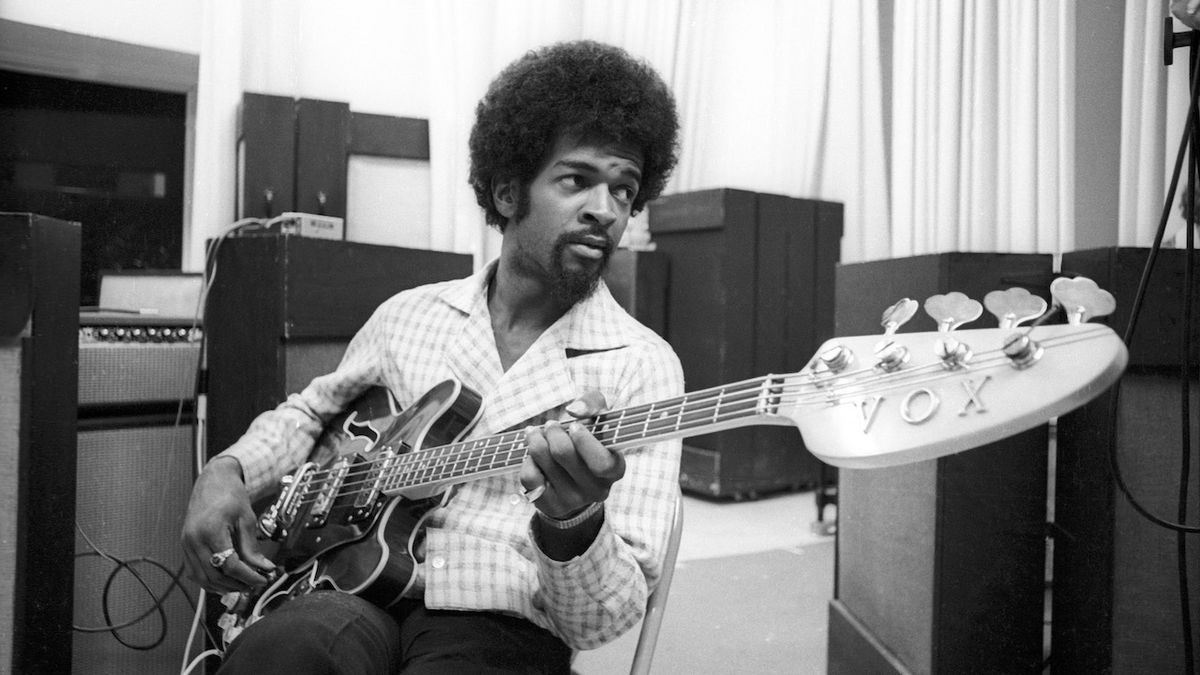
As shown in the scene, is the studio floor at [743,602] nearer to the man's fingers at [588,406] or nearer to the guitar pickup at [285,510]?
the guitar pickup at [285,510]

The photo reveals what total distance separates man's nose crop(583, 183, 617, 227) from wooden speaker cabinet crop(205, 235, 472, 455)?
656 millimetres

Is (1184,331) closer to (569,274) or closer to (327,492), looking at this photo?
(569,274)

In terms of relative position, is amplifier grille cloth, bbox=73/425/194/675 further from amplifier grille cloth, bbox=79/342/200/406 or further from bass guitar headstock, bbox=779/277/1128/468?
bass guitar headstock, bbox=779/277/1128/468

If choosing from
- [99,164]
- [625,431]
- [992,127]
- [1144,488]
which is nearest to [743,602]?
[1144,488]

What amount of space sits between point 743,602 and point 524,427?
138 centimetres

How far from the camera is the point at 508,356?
138 cm

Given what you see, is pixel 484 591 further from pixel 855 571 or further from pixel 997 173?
pixel 997 173

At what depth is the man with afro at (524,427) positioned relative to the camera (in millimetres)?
1004

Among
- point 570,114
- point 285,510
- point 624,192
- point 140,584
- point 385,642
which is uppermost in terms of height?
point 570,114

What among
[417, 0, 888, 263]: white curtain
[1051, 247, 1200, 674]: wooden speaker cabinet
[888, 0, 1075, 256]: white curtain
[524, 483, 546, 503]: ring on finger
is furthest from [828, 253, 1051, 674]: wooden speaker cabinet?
[417, 0, 888, 263]: white curtain

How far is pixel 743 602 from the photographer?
2352mm

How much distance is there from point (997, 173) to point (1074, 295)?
4.63ft

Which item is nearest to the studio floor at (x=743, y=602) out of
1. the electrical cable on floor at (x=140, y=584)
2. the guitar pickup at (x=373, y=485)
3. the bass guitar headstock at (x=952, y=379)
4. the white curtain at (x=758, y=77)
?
the electrical cable on floor at (x=140, y=584)

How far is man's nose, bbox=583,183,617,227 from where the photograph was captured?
129 cm
